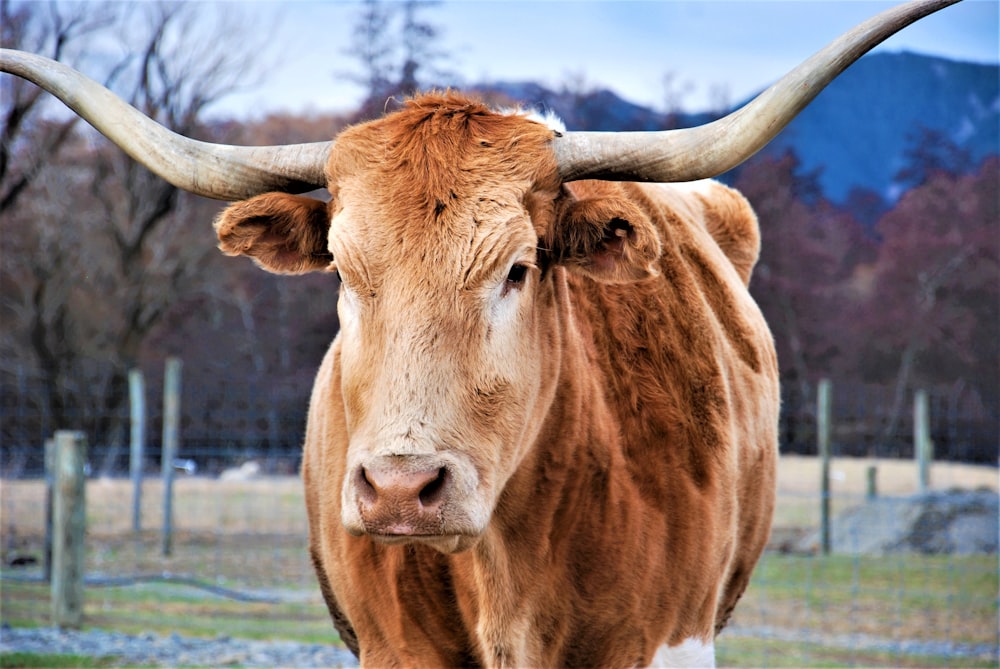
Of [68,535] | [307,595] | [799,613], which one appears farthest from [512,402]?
[307,595]

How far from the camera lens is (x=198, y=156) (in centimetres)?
339

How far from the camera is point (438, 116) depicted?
122 inches

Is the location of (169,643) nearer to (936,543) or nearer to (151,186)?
(936,543)

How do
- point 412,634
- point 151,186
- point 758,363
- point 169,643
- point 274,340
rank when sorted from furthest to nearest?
point 274,340 → point 151,186 → point 169,643 → point 758,363 → point 412,634

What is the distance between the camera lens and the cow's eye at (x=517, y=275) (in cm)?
296

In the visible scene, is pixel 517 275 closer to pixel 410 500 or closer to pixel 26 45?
pixel 410 500

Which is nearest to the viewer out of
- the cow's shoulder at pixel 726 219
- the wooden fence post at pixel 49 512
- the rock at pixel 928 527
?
the cow's shoulder at pixel 726 219

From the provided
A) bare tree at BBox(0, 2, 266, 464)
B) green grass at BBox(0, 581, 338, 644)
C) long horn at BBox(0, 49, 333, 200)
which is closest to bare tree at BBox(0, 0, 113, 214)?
bare tree at BBox(0, 2, 266, 464)

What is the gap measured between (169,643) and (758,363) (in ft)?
17.9

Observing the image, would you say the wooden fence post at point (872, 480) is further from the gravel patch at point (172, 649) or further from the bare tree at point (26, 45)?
the bare tree at point (26, 45)

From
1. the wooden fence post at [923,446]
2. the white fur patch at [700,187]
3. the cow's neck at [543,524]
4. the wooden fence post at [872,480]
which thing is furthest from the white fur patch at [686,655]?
the wooden fence post at [923,446]

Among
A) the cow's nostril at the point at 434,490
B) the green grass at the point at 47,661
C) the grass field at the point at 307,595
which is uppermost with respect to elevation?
the cow's nostril at the point at 434,490

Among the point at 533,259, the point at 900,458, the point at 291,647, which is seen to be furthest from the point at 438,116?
the point at 900,458

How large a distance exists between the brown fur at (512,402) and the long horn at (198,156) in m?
0.18
